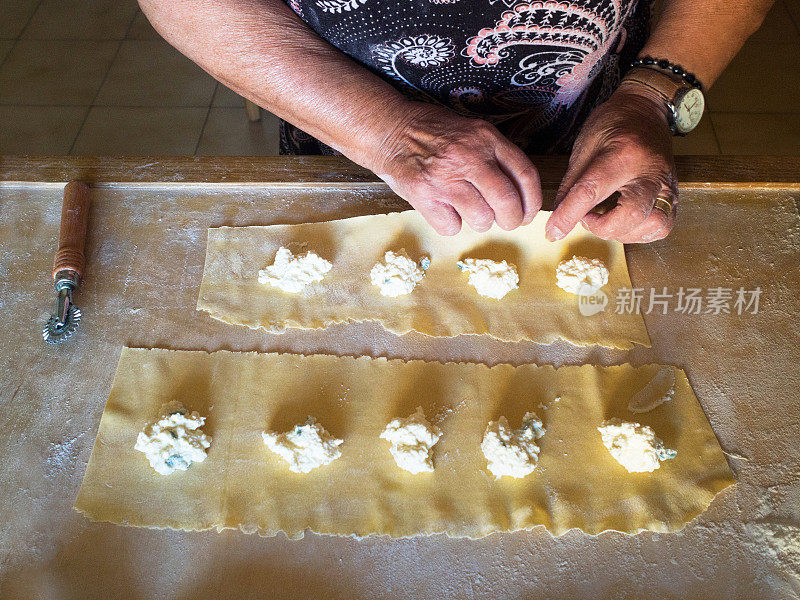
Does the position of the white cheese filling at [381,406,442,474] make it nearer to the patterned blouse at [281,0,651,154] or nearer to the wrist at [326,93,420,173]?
the wrist at [326,93,420,173]

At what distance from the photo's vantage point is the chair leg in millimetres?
2977

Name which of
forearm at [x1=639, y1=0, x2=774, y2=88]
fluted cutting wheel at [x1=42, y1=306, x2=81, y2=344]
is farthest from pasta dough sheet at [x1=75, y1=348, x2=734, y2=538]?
forearm at [x1=639, y1=0, x2=774, y2=88]

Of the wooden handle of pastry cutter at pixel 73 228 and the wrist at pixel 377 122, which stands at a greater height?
the wrist at pixel 377 122

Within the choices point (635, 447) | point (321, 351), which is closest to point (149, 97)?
point (321, 351)

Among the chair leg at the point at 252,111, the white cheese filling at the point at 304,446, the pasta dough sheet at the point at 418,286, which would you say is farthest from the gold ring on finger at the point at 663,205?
the chair leg at the point at 252,111

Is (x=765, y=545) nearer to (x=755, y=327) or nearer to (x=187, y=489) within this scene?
(x=755, y=327)

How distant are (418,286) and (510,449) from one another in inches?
16.7

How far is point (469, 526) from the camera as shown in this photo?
102 centimetres

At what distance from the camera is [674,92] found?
4.20 feet

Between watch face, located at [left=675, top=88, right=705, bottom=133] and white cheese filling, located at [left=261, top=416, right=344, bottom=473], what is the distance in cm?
104

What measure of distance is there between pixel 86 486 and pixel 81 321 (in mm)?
367

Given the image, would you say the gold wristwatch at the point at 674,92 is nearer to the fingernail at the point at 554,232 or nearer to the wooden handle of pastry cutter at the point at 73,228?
the fingernail at the point at 554,232

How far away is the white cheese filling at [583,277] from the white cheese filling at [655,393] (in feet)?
0.75

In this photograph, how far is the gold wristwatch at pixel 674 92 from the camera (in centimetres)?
128
